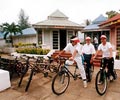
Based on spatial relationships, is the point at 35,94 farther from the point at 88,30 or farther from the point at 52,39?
the point at 88,30

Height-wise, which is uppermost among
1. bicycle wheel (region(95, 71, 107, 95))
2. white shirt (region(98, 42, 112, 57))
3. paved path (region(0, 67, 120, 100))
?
white shirt (region(98, 42, 112, 57))

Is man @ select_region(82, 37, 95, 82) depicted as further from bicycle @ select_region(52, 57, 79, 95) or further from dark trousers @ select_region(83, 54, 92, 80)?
bicycle @ select_region(52, 57, 79, 95)

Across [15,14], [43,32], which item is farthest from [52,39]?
[15,14]

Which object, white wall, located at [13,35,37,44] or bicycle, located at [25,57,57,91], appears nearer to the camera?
bicycle, located at [25,57,57,91]

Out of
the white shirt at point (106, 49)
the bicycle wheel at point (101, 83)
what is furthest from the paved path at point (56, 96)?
the white shirt at point (106, 49)

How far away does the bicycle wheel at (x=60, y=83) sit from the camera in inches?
226

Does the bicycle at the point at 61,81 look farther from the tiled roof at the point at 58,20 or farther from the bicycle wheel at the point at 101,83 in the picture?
the tiled roof at the point at 58,20

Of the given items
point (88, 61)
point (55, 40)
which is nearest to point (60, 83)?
point (88, 61)

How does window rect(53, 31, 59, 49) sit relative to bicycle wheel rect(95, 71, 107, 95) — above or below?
above

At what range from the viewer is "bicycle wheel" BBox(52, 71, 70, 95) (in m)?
5.73

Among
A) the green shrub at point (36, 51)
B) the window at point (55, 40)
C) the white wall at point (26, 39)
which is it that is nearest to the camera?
the green shrub at point (36, 51)

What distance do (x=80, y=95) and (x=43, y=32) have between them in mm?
12558

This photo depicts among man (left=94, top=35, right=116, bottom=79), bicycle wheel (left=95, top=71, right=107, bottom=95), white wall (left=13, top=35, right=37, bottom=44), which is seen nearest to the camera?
bicycle wheel (left=95, top=71, right=107, bottom=95)

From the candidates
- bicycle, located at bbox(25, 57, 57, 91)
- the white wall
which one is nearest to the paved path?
bicycle, located at bbox(25, 57, 57, 91)
